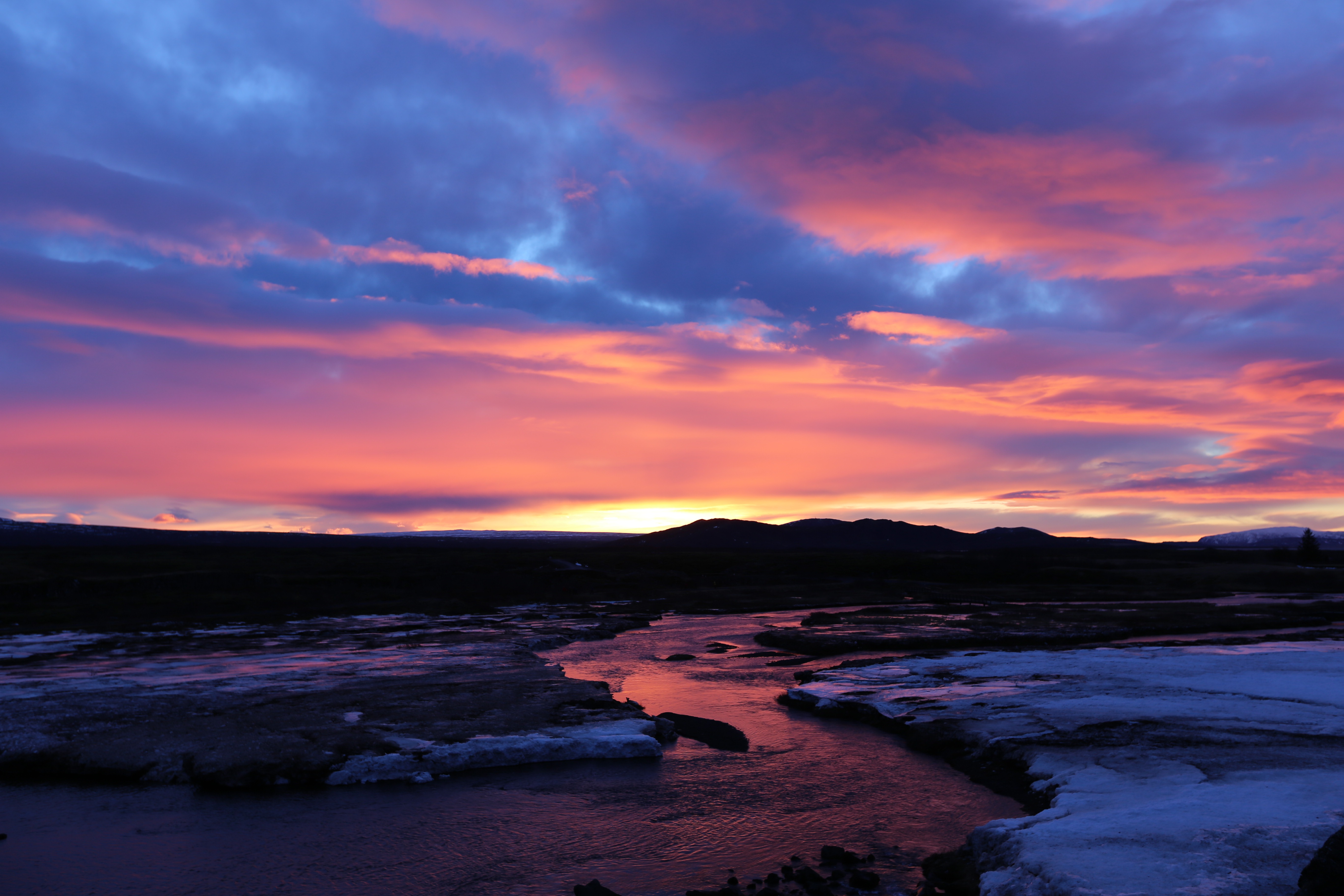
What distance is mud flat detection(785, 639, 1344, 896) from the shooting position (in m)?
9.50

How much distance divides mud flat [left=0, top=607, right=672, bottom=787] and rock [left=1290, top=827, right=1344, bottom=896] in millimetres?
12463

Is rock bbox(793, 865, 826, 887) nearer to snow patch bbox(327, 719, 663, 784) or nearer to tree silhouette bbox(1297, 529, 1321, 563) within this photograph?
snow patch bbox(327, 719, 663, 784)

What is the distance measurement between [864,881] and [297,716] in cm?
1507

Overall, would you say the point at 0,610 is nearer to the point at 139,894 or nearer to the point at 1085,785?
the point at 139,894

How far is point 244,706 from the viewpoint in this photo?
69.8ft

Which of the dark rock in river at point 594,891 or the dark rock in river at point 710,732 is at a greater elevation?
the dark rock in river at point 594,891

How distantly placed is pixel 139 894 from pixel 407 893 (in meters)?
3.82

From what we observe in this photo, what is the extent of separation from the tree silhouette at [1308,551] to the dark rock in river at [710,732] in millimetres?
112333

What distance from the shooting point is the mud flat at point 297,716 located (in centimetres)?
1697

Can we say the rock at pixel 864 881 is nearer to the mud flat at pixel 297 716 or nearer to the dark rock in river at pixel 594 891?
the dark rock in river at pixel 594 891

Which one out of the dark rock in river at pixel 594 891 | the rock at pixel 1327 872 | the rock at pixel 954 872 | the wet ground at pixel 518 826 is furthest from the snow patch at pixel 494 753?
the rock at pixel 1327 872

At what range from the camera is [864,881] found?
430 inches

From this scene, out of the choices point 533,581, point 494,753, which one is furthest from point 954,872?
point 533,581

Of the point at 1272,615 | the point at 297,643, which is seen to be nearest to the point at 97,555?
the point at 297,643
